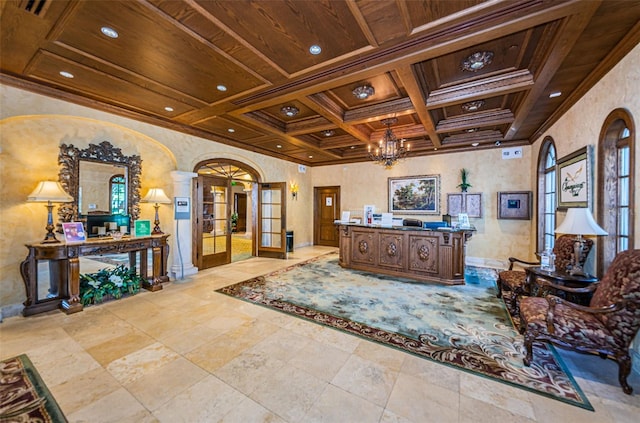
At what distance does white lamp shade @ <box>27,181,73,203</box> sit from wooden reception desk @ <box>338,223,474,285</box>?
471cm

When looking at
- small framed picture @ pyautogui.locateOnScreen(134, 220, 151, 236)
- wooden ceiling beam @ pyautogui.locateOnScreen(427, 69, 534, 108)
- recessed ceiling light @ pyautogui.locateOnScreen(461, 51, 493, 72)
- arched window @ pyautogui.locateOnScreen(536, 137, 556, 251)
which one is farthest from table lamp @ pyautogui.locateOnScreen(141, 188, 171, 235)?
arched window @ pyautogui.locateOnScreen(536, 137, 556, 251)

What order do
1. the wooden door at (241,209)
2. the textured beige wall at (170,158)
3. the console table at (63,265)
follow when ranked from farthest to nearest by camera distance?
the wooden door at (241,209) → the console table at (63,265) → the textured beige wall at (170,158)

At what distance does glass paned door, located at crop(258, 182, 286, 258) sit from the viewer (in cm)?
680

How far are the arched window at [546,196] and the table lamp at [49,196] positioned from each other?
785 centimetres

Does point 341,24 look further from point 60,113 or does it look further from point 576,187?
point 60,113

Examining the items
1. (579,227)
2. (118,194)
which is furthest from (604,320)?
(118,194)

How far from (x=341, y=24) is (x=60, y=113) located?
13.3ft

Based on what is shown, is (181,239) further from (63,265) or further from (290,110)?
(290,110)

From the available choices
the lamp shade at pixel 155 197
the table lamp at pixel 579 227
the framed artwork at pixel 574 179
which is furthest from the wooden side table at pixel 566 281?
the lamp shade at pixel 155 197

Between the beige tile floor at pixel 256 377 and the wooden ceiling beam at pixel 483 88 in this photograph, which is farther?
the wooden ceiling beam at pixel 483 88

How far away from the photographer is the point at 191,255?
515 cm

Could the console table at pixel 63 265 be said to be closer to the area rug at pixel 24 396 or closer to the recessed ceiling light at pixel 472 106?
the area rug at pixel 24 396

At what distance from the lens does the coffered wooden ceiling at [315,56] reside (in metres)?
2.00

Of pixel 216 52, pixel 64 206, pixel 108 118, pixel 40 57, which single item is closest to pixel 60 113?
pixel 108 118
